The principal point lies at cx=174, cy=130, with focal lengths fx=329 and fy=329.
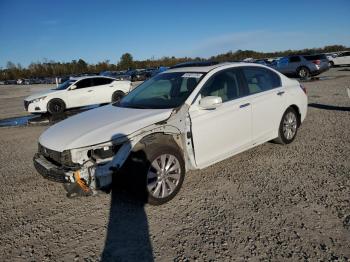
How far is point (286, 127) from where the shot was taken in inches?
240

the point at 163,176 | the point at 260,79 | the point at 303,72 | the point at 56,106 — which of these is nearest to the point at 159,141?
the point at 163,176

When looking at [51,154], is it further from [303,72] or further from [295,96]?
[303,72]

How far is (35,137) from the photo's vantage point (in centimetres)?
881

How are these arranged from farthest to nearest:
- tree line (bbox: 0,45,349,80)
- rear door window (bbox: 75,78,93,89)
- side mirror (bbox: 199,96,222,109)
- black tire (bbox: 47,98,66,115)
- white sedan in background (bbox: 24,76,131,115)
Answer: tree line (bbox: 0,45,349,80)
rear door window (bbox: 75,78,93,89)
black tire (bbox: 47,98,66,115)
white sedan in background (bbox: 24,76,131,115)
side mirror (bbox: 199,96,222,109)

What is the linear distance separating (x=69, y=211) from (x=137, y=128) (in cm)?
140

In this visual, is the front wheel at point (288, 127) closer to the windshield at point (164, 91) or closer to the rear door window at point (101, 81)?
the windshield at point (164, 91)

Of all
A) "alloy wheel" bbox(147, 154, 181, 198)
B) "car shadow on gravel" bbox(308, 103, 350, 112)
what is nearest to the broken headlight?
"alloy wheel" bbox(147, 154, 181, 198)

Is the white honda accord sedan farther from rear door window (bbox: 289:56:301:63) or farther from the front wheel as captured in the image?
rear door window (bbox: 289:56:301:63)

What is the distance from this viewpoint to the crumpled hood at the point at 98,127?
389cm

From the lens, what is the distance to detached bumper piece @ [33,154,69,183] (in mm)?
3783

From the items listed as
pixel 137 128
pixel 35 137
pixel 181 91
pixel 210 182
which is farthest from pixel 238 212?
pixel 35 137

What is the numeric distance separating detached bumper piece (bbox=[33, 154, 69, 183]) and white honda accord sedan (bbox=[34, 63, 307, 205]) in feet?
0.04

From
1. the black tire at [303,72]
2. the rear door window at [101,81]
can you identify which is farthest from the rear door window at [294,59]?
the rear door window at [101,81]

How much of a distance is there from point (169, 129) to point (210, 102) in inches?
26.3
